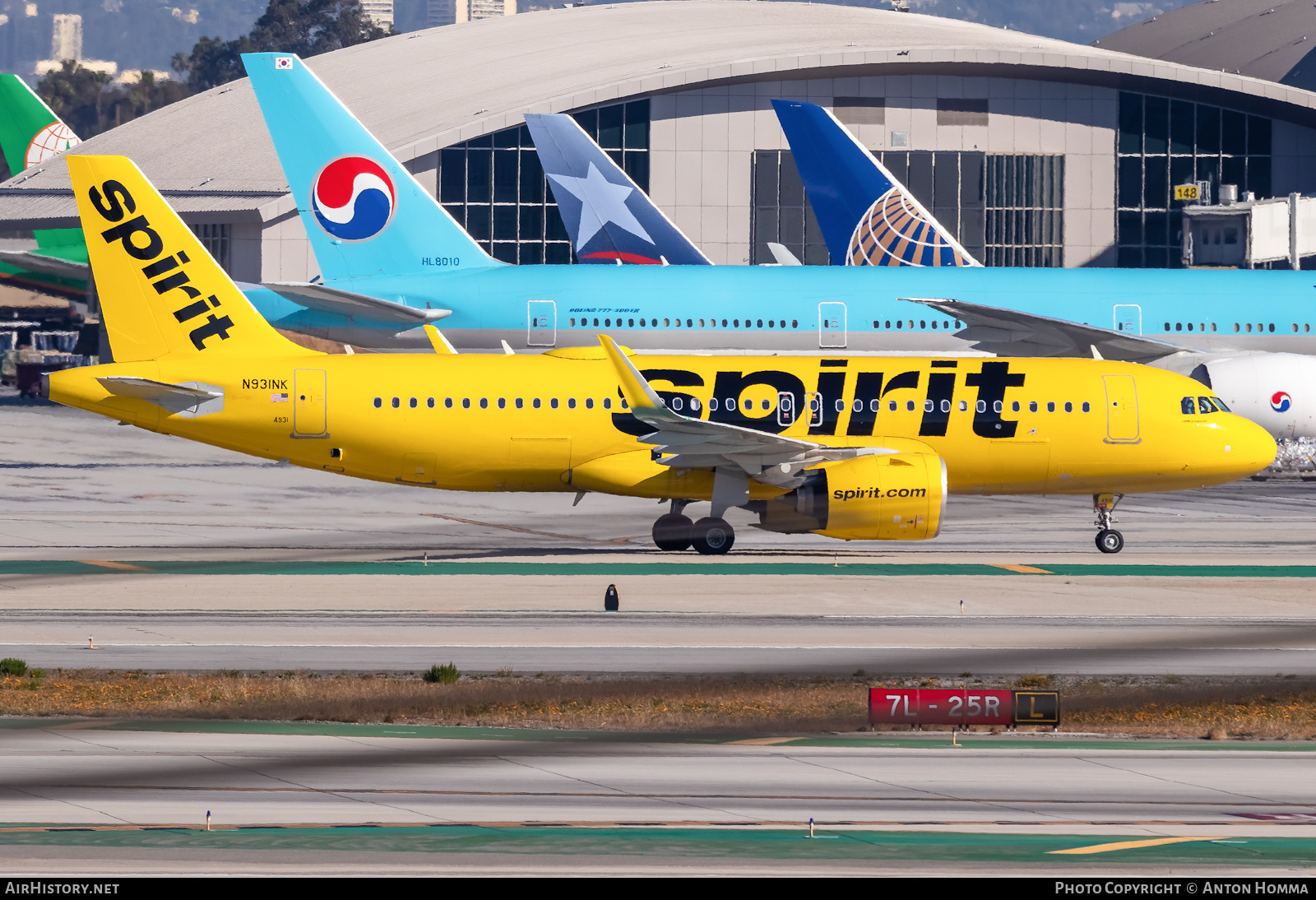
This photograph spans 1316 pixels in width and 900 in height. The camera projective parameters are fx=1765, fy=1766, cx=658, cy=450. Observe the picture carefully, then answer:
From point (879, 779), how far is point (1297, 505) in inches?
1238

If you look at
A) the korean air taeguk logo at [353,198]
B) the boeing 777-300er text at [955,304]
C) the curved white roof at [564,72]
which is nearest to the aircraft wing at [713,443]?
the boeing 777-300er text at [955,304]

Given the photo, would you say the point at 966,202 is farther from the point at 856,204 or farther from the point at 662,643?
the point at 662,643

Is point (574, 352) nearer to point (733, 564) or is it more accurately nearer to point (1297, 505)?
point (733, 564)

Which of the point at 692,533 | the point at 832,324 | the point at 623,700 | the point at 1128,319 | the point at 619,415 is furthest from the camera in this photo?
the point at 832,324

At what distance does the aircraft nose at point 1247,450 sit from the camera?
36594 millimetres

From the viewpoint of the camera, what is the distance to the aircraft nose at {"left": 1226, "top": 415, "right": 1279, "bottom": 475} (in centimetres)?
3659

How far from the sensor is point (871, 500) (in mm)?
33031

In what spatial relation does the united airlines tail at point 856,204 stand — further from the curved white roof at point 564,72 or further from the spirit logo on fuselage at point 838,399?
the curved white roof at point 564,72

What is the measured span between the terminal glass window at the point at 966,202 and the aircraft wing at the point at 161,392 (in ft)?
204

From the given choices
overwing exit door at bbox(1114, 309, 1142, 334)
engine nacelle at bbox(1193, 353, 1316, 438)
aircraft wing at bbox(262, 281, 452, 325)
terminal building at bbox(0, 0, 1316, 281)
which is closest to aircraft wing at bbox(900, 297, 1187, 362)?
overwing exit door at bbox(1114, 309, 1142, 334)

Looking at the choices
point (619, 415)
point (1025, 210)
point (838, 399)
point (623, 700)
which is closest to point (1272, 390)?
point (838, 399)

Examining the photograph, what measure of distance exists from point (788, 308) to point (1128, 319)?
9.96 meters

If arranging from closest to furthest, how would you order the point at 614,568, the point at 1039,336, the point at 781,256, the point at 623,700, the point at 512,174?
the point at 623,700 → the point at 614,568 → the point at 1039,336 → the point at 781,256 → the point at 512,174

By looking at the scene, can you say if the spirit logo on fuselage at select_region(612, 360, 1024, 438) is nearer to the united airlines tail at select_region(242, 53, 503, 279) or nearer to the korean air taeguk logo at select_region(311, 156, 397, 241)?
the korean air taeguk logo at select_region(311, 156, 397, 241)
